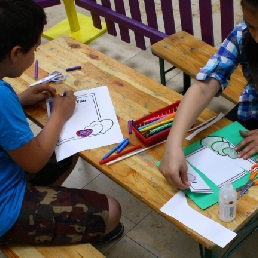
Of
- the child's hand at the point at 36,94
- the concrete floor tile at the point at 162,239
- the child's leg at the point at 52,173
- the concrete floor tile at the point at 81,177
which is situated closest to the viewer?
the child's hand at the point at 36,94

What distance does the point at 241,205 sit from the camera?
1092 millimetres

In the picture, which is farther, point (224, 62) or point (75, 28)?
point (75, 28)

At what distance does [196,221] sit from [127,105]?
0.60 meters

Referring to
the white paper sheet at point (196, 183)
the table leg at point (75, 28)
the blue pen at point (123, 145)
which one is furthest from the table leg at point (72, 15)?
the white paper sheet at point (196, 183)

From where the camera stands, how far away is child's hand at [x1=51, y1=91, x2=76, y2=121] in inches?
57.8

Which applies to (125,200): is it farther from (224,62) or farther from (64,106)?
(224,62)

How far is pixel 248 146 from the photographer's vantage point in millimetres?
1229

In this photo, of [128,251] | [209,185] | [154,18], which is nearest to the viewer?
[209,185]

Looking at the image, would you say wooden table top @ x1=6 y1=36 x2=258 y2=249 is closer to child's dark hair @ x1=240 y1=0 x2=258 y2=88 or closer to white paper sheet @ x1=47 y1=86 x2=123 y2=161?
white paper sheet @ x1=47 y1=86 x2=123 y2=161

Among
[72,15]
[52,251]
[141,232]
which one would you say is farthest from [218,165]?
[72,15]

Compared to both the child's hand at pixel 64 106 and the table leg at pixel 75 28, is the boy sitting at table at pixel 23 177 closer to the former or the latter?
the child's hand at pixel 64 106

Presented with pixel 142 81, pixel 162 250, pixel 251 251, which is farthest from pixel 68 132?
pixel 251 251

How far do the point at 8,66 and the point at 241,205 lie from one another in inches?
33.2

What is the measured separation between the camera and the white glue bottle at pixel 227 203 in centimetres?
102
